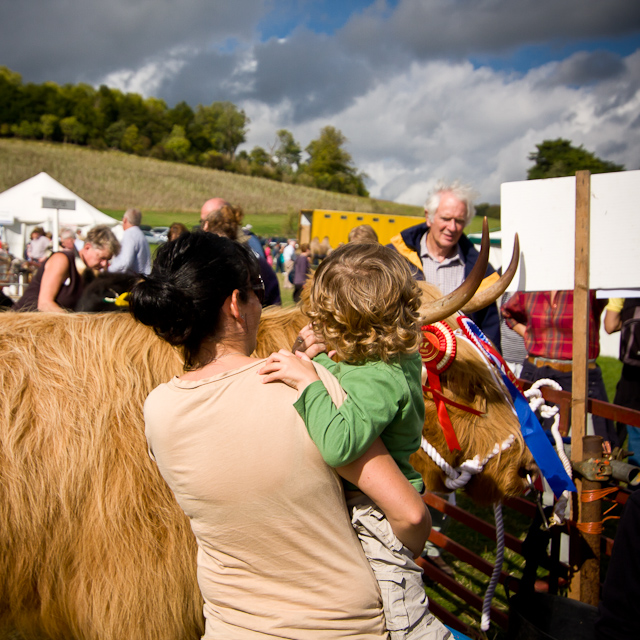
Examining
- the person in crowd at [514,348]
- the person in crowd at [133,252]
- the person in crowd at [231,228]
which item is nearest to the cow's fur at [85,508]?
the person in crowd at [231,228]

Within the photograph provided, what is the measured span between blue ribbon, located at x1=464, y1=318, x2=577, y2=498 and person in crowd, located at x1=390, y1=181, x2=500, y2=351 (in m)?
1.24

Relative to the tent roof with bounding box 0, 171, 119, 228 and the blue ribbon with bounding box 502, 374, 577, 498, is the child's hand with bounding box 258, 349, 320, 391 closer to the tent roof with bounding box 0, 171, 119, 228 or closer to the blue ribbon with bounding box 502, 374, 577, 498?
the blue ribbon with bounding box 502, 374, 577, 498

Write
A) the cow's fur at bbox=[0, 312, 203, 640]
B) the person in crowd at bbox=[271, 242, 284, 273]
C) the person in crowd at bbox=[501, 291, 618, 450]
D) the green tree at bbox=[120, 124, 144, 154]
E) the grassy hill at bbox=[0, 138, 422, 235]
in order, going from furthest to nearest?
1. the green tree at bbox=[120, 124, 144, 154]
2. the grassy hill at bbox=[0, 138, 422, 235]
3. the person in crowd at bbox=[271, 242, 284, 273]
4. the person in crowd at bbox=[501, 291, 618, 450]
5. the cow's fur at bbox=[0, 312, 203, 640]

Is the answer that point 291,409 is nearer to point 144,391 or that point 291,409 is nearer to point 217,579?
point 217,579

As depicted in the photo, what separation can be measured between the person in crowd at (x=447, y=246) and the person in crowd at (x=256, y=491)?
2427mm

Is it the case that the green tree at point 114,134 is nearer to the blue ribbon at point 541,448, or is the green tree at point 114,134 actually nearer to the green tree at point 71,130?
the green tree at point 71,130

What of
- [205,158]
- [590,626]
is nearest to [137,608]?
[590,626]

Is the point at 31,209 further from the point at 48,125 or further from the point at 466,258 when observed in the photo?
the point at 48,125

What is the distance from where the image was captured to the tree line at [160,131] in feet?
281

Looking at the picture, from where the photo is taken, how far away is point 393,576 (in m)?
1.31

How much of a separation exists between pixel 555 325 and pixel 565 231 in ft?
5.65

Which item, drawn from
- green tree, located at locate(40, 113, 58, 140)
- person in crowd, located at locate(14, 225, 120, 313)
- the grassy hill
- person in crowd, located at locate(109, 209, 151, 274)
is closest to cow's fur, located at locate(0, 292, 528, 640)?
person in crowd, located at locate(14, 225, 120, 313)

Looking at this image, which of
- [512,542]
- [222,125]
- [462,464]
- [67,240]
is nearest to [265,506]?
[462,464]

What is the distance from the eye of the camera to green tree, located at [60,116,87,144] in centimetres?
8419
